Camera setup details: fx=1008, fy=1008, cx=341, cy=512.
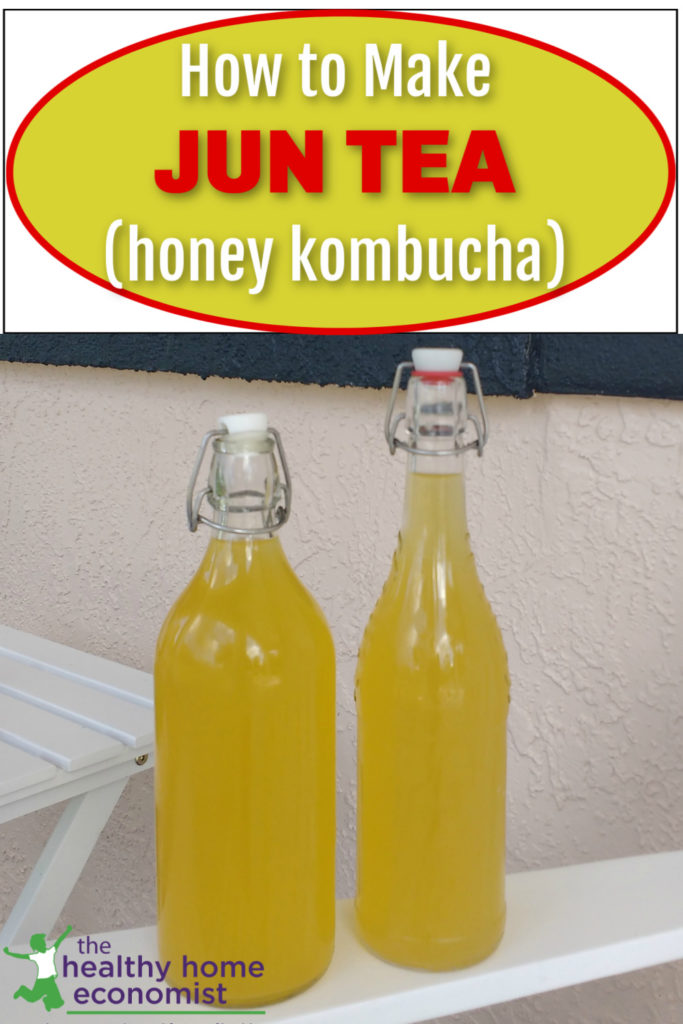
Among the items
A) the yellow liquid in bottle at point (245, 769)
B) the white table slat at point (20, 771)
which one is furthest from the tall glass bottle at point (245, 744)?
the white table slat at point (20, 771)

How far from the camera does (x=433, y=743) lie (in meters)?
0.52

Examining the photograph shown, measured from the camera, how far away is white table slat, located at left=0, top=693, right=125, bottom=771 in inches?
36.0

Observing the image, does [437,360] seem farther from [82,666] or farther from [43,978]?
[82,666]

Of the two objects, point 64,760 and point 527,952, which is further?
point 64,760

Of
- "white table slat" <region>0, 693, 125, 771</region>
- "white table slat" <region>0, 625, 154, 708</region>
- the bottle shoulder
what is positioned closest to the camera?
the bottle shoulder

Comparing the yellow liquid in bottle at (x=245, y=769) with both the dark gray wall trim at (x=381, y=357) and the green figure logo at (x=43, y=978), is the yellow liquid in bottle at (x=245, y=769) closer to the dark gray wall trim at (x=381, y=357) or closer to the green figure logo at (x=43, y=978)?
the green figure logo at (x=43, y=978)

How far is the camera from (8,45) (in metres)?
1.13

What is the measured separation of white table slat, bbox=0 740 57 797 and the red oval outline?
489 mm

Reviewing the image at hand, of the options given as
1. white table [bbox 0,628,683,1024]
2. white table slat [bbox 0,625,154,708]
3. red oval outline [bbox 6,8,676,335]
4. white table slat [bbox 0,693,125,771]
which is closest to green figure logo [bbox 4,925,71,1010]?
white table [bbox 0,628,683,1024]

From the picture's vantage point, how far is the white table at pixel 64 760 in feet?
2.93

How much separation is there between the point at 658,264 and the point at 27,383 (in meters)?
0.89

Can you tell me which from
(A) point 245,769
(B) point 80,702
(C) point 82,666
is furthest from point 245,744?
(C) point 82,666

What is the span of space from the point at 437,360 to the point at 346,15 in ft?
2.12

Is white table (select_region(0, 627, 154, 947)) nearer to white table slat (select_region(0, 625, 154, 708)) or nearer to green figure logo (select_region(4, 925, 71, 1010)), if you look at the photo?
white table slat (select_region(0, 625, 154, 708))
